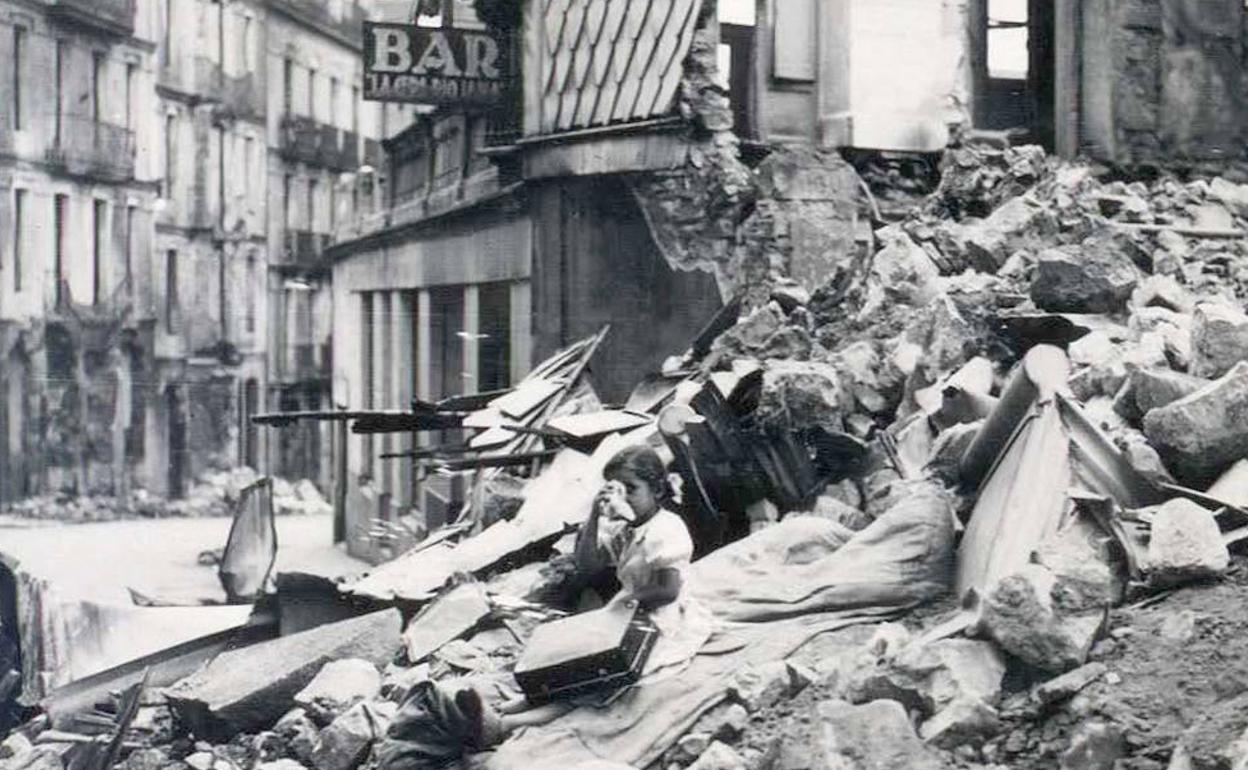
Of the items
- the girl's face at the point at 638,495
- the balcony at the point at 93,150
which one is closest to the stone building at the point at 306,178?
the balcony at the point at 93,150

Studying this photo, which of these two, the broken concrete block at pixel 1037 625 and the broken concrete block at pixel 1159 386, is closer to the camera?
the broken concrete block at pixel 1037 625

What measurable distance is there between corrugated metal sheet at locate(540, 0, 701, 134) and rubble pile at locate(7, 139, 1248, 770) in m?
2.00

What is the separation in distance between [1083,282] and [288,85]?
3078 centimetres

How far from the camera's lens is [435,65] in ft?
50.0

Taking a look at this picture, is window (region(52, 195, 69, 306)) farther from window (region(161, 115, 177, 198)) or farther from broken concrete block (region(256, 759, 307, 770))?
broken concrete block (region(256, 759, 307, 770))

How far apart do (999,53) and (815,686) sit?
7814 mm

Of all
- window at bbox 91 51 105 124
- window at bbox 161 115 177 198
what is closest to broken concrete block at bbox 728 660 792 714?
window at bbox 91 51 105 124

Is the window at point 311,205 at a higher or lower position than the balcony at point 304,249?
higher

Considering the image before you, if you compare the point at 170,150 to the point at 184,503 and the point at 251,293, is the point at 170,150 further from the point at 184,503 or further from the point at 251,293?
the point at 184,503

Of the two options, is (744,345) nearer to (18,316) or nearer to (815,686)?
(815,686)

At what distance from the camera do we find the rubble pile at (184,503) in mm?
23484

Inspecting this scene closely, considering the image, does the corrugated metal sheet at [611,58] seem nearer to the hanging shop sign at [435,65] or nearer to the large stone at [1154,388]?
the hanging shop sign at [435,65]

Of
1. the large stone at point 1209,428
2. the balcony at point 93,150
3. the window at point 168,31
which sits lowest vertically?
the large stone at point 1209,428

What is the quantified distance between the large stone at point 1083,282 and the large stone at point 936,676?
3126mm
